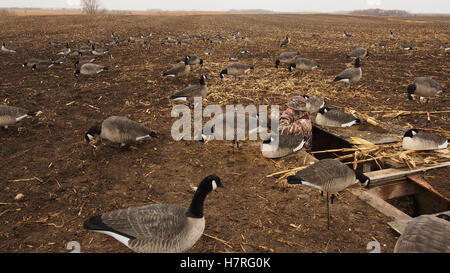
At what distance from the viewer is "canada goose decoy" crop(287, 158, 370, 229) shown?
5359 mm

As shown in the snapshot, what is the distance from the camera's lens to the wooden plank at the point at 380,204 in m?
5.23

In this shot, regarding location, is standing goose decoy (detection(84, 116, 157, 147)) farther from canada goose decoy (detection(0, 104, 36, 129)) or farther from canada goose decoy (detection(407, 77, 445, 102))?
canada goose decoy (detection(407, 77, 445, 102))

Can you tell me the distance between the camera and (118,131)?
770 cm

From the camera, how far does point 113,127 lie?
303 inches

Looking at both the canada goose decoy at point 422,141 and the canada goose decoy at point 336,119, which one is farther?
the canada goose decoy at point 336,119

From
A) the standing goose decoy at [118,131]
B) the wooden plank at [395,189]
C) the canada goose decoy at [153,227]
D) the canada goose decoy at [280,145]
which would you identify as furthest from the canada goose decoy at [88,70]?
the wooden plank at [395,189]

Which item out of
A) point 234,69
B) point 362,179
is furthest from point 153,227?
point 234,69

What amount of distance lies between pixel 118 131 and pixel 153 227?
13.6ft

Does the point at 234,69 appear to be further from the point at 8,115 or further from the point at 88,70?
the point at 8,115

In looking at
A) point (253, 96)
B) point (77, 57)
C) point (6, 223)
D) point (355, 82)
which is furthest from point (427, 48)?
point (6, 223)

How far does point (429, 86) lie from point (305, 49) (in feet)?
46.9

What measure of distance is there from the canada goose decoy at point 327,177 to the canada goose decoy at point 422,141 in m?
2.42

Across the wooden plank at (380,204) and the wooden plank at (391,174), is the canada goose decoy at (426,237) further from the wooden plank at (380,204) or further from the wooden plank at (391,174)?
the wooden plank at (391,174)

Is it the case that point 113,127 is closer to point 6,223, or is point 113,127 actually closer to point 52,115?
point 6,223
